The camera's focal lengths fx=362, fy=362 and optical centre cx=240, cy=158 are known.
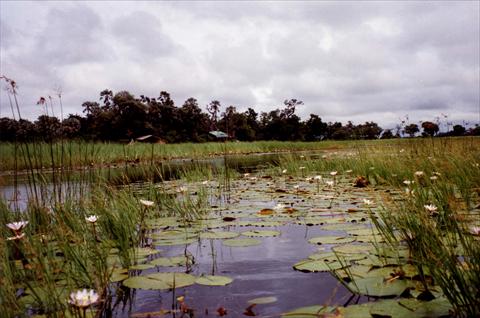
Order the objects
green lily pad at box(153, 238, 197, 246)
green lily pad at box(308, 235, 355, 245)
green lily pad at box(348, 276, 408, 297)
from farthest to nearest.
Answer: green lily pad at box(153, 238, 197, 246) → green lily pad at box(308, 235, 355, 245) → green lily pad at box(348, 276, 408, 297)

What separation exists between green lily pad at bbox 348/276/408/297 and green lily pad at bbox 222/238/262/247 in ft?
4.08

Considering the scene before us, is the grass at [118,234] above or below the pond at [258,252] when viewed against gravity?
above

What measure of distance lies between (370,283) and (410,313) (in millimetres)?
389

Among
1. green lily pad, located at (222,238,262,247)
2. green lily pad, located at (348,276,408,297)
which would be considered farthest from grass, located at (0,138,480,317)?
green lily pad, located at (222,238,262,247)

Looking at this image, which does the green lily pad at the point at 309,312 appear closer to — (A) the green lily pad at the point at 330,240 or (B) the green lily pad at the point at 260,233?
(A) the green lily pad at the point at 330,240

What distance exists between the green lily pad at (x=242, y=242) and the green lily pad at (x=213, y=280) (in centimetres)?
85

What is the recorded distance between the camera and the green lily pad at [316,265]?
2525 mm

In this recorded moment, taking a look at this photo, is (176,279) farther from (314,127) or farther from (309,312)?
(314,127)

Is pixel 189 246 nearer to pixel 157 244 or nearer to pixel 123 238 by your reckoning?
pixel 157 244

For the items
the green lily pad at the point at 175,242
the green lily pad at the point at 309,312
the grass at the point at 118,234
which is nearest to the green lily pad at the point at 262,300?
the green lily pad at the point at 309,312

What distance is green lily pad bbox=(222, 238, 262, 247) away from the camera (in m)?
3.29

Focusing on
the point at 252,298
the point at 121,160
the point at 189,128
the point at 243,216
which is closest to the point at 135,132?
the point at 189,128

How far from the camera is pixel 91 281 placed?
2066 mm

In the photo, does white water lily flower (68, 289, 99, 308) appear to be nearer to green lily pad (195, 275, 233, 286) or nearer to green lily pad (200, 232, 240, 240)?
green lily pad (195, 275, 233, 286)
